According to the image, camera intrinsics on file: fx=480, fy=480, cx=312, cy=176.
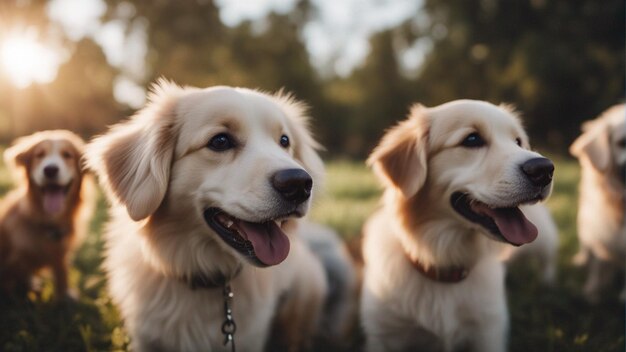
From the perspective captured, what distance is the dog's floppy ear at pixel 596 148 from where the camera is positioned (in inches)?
158

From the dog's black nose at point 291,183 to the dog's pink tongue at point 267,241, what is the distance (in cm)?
26

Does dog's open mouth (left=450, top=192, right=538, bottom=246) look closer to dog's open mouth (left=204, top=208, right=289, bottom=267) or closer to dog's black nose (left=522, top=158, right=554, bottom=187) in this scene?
dog's black nose (left=522, top=158, right=554, bottom=187)

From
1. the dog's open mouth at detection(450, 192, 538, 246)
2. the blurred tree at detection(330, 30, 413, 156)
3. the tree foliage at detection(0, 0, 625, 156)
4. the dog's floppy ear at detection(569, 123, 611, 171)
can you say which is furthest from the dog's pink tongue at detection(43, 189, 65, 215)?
the blurred tree at detection(330, 30, 413, 156)

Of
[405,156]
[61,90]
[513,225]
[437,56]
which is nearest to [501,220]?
[513,225]

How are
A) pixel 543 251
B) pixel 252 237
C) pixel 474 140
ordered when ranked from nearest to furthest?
pixel 252 237, pixel 474 140, pixel 543 251

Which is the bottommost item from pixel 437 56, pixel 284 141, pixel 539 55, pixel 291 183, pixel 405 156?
pixel 291 183

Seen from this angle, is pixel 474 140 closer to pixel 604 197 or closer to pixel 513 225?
pixel 513 225

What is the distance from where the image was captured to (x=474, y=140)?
2709 mm

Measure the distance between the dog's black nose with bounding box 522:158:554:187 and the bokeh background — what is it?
141 cm

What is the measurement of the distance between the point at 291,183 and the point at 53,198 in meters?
2.55

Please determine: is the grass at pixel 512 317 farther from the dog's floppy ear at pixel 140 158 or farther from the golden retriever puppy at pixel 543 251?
the dog's floppy ear at pixel 140 158

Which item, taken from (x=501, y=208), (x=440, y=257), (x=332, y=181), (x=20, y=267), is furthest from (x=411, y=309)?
(x=332, y=181)

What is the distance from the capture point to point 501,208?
2.64 meters

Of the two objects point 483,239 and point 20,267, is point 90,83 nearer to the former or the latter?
point 20,267
